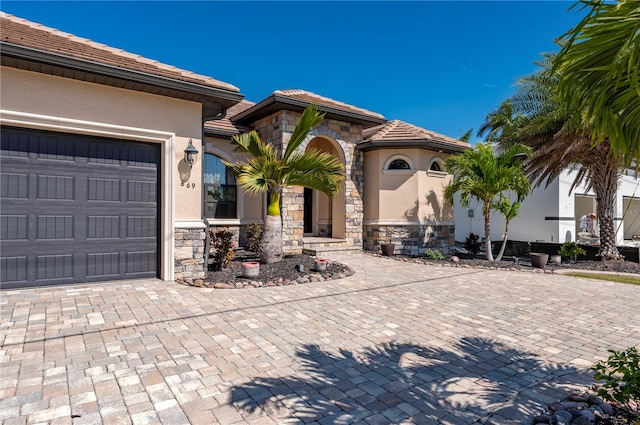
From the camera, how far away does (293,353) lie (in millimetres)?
4023

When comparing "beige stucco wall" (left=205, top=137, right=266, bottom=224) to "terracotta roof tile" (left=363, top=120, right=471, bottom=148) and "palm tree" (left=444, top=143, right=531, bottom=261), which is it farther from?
"palm tree" (left=444, top=143, right=531, bottom=261)

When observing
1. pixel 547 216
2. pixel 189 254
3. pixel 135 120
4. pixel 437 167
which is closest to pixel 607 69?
pixel 189 254

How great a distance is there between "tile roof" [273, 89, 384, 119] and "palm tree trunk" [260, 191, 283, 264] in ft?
13.0

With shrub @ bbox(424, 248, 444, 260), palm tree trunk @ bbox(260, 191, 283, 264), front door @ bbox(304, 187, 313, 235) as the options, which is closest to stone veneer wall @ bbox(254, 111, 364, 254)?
front door @ bbox(304, 187, 313, 235)

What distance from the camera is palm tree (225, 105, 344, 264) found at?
349 inches

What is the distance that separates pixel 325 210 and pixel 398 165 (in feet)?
12.0

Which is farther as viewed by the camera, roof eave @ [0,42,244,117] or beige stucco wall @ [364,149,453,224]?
beige stucco wall @ [364,149,453,224]

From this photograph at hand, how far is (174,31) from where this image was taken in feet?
35.2

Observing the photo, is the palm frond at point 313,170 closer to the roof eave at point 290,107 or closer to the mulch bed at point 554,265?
the roof eave at point 290,107

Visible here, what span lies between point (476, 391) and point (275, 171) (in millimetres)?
7138

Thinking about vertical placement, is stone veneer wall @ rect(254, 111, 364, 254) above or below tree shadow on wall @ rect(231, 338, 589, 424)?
above

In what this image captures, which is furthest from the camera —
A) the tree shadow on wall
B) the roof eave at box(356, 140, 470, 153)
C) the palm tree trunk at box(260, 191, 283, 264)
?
the roof eave at box(356, 140, 470, 153)

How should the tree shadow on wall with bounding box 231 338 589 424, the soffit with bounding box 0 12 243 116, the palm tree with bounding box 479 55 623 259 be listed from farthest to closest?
the palm tree with bounding box 479 55 623 259, the soffit with bounding box 0 12 243 116, the tree shadow on wall with bounding box 231 338 589 424

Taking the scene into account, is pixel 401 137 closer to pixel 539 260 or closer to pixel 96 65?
pixel 539 260
